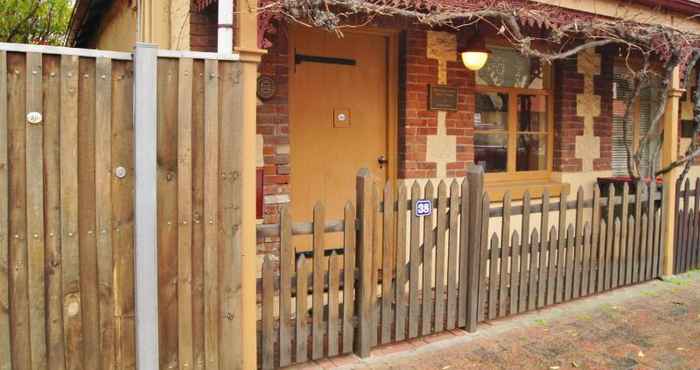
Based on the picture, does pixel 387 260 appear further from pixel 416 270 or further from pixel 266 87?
A: pixel 266 87

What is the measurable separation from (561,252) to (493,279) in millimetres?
857

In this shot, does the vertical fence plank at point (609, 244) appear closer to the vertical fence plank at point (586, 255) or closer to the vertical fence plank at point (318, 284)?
the vertical fence plank at point (586, 255)

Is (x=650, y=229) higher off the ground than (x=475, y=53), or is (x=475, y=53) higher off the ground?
(x=475, y=53)

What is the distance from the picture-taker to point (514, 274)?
4.68m

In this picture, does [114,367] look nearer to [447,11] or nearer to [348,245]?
[348,245]

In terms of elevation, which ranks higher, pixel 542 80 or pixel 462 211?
pixel 542 80

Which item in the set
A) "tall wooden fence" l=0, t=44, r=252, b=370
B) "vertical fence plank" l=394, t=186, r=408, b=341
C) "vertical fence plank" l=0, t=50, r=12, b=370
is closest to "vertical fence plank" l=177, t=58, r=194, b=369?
"tall wooden fence" l=0, t=44, r=252, b=370

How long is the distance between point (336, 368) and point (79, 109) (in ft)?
7.14

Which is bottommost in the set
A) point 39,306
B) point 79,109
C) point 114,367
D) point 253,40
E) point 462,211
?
point 114,367

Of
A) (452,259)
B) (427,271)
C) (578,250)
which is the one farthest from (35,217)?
(578,250)

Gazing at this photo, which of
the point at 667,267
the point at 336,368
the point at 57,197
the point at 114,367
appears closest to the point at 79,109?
the point at 57,197

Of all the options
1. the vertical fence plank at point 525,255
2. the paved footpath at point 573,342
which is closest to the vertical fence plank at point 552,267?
the paved footpath at point 573,342

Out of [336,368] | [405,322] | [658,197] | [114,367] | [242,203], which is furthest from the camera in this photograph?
[658,197]

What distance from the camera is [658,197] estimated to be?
5.86 m
